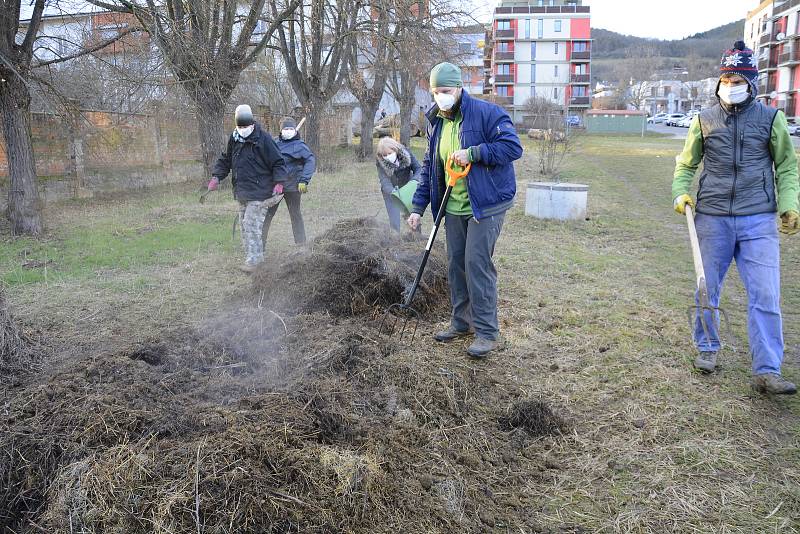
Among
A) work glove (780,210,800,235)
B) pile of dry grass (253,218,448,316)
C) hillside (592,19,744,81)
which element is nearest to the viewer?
work glove (780,210,800,235)

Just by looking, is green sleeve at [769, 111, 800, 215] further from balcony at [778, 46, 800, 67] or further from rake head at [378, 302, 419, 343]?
balcony at [778, 46, 800, 67]

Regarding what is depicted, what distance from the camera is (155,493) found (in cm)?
255

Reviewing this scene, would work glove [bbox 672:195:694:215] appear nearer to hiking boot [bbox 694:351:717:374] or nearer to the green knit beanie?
hiking boot [bbox 694:351:717:374]

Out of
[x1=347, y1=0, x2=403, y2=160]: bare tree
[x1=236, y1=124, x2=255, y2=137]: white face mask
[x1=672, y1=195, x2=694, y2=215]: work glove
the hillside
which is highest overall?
the hillside

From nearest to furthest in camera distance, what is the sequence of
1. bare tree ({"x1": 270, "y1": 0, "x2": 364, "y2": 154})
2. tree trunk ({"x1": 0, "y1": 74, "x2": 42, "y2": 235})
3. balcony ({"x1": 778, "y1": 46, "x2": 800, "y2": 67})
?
tree trunk ({"x1": 0, "y1": 74, "x2": 42, "y2": 235})
bare tree ({"x1": 270, "y1": 0, "x2": 364, "y2": 154})
balcony ({"x1": 778, "y1": 46, "x2": 800, "y2": 67})

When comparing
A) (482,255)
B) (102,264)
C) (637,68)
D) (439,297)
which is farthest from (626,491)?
(637,68)

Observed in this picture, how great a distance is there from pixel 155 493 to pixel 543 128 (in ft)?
53.9

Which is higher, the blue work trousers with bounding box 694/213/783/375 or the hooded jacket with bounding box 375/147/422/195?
the hooded jacket with bounding box 375/147/422/195

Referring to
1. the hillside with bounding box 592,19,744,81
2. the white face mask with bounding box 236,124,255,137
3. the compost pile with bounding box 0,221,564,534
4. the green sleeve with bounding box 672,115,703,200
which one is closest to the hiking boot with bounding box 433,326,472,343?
the compost pile with bounding box 0,221,564,534

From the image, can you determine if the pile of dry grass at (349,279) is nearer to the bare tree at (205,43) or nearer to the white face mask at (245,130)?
the white face mask at (245,130)

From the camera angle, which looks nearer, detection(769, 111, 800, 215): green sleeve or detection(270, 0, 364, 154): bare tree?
detection(769, 111, 800, 215): green sleeve

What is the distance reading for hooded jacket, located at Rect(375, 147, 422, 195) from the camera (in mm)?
7848

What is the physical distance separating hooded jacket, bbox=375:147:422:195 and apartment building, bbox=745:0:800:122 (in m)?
56.8

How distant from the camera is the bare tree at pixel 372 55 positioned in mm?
16212
